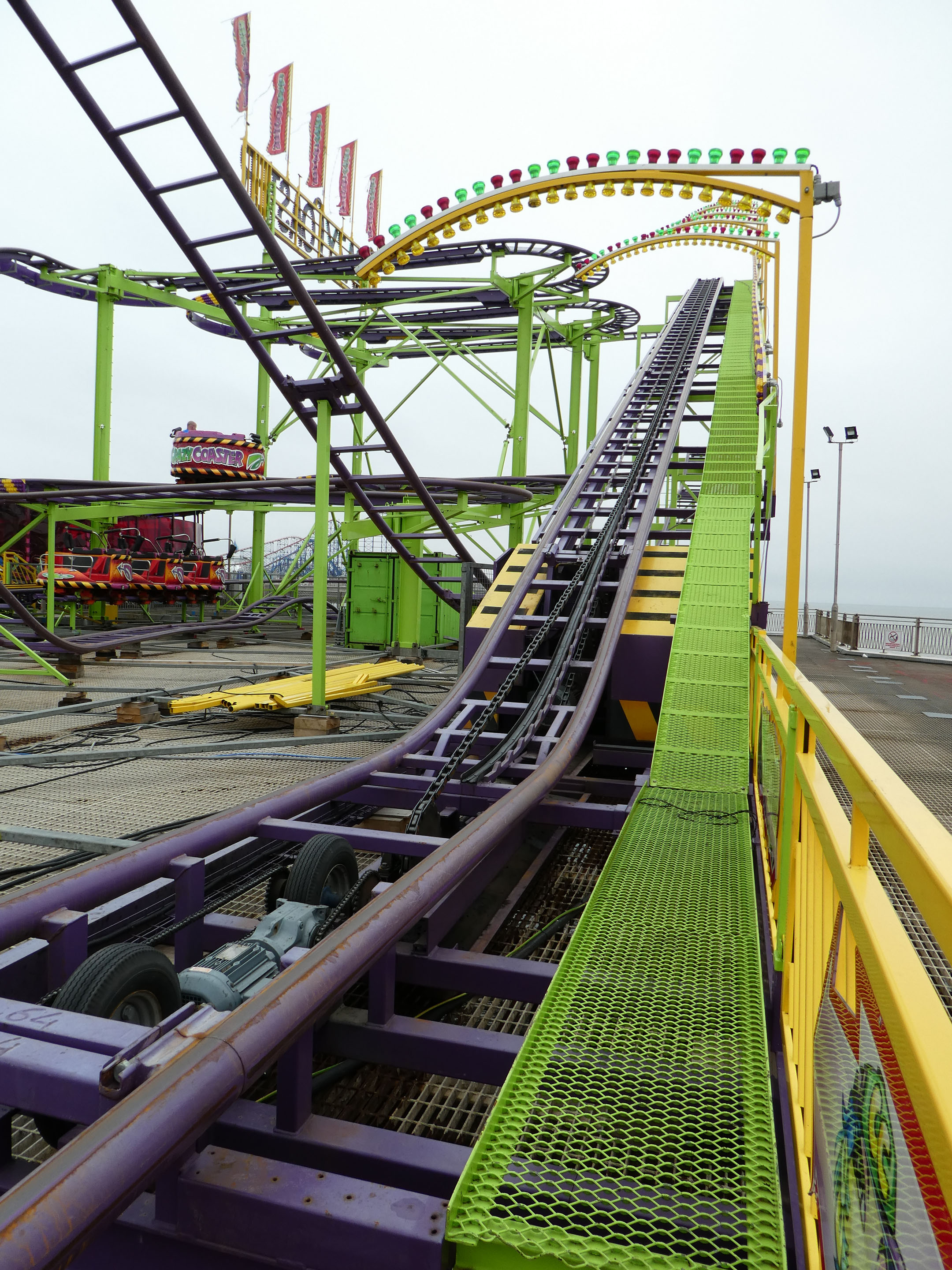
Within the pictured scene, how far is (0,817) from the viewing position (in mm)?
5129

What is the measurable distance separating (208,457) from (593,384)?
475 inches

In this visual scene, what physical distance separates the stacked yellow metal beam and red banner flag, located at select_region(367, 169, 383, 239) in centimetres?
2884

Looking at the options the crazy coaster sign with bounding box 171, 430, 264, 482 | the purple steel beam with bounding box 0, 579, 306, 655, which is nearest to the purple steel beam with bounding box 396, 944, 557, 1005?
the purple steel beam with bounding box 0, 579, 306, 655

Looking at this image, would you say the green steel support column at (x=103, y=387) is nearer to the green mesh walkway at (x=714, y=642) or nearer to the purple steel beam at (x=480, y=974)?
the green mesh walkway at (x=714, y=642)

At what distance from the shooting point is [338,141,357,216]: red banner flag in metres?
31.0

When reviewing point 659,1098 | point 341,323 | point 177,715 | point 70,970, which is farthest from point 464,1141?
point 341,323

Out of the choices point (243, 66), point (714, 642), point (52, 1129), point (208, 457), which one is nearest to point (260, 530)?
point (208, 457)

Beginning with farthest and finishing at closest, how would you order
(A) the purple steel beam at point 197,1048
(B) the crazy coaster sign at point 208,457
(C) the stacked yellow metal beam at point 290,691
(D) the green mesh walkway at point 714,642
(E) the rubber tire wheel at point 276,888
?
(B) the crazy coaster sign at point 208,457, (C) the stacked yellow metal beam at point 290,691, (D) the green mesh walkway at point 714,642, (E) the rubber tire wheel at point 276,888, (A) the purple steel beam at point 197,1048

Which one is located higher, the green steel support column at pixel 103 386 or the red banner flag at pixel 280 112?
the red banner flag at pixel 280 112

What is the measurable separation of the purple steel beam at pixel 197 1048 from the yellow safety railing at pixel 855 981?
1.11m

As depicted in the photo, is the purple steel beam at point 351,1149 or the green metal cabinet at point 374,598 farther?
the green metal cabinet at point 374,598

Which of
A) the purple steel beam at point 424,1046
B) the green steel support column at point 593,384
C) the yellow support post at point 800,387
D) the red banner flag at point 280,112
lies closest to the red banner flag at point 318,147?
the red banner flag at point 280,112

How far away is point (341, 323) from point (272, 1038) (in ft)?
67.9

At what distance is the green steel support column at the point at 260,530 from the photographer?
23406 millimetres
